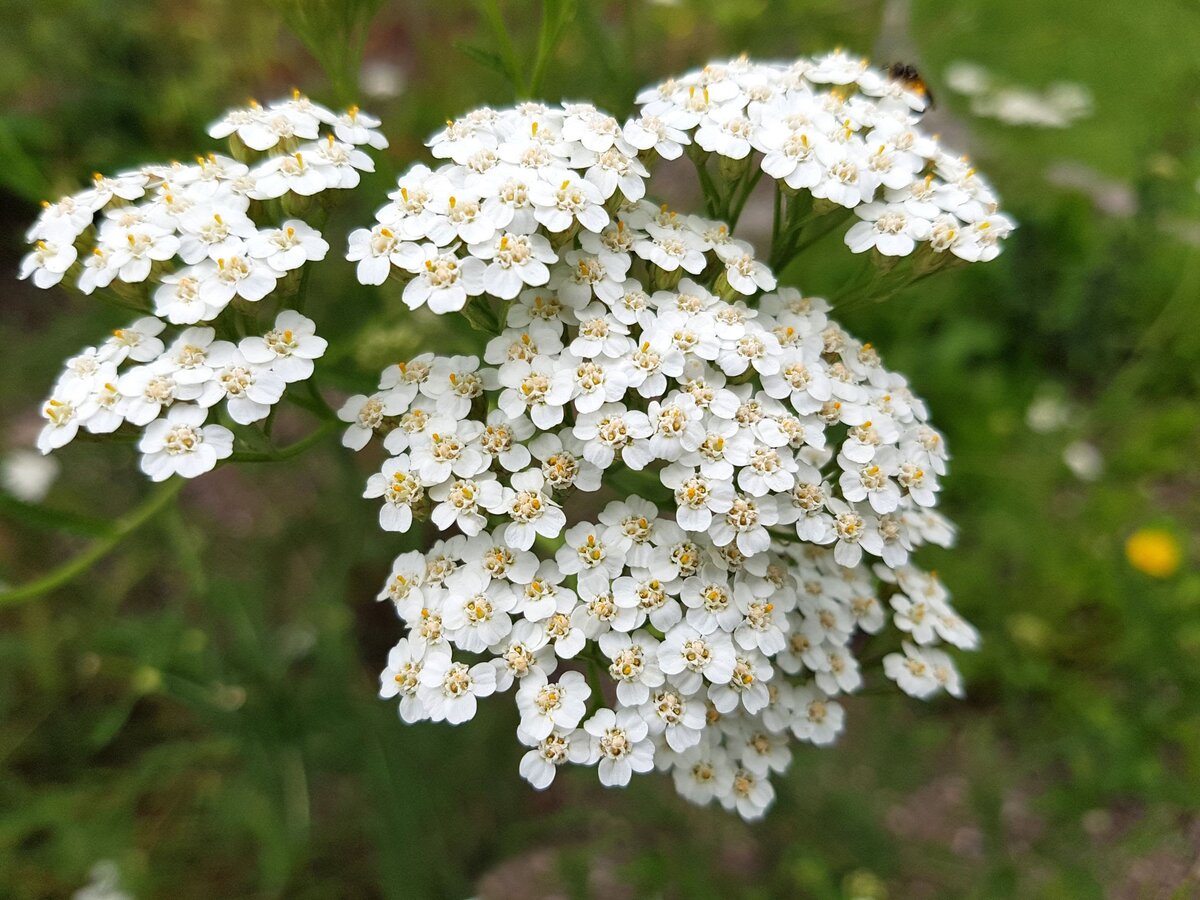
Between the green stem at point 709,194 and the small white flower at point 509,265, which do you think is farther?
the green stem at point 709,194

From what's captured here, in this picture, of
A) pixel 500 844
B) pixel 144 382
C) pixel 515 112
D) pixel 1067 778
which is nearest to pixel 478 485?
pixel 144 382

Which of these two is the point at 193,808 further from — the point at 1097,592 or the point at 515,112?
the point at 1097,592

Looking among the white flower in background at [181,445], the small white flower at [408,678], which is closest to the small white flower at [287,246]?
the white flower in background at [181,445]

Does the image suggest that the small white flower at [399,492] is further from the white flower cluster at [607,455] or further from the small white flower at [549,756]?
the small white flower at [549,756]

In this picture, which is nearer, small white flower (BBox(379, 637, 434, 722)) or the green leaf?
small white flower (BBox(379, 637, 434, 722))

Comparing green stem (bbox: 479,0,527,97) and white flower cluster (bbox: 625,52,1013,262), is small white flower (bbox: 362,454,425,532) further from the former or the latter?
green stem (bbox: 479,0,527,97)

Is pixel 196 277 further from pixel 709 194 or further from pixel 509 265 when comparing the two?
pixel 709 194

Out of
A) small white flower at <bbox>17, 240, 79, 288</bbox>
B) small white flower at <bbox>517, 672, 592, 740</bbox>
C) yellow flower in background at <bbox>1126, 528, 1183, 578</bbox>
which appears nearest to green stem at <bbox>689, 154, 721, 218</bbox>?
small white flower at <bbox>517, 672, 592, 740</bbox>
